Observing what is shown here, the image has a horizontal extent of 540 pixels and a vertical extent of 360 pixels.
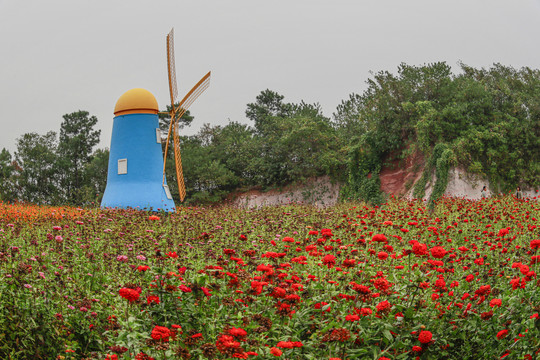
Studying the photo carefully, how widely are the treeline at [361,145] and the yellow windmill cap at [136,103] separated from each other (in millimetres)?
5920

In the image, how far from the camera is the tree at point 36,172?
32875 mm

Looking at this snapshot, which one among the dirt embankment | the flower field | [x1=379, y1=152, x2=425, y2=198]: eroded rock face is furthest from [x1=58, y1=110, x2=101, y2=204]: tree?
the flower field

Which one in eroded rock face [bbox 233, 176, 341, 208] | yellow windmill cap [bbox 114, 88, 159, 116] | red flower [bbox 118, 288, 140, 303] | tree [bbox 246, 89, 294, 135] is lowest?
red flower [bbox 118, 288, 140, 303]

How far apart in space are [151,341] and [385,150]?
24409 mm

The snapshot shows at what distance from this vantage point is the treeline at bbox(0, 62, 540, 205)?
22844mm

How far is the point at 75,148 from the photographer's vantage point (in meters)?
34.8

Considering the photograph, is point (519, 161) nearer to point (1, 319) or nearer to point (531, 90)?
point (531, 90)

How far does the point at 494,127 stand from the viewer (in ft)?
74.1

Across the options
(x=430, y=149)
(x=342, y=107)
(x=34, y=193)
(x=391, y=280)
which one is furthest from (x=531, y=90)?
(x=34, y=193)

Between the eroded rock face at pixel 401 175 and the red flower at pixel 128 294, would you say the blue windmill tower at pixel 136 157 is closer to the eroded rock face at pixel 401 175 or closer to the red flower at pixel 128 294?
the eroded rock face at pixel 401 175

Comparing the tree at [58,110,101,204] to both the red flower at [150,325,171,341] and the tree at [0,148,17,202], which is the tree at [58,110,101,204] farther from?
the red flower at [150,325,171,341]

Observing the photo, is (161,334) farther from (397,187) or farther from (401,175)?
(401,175)

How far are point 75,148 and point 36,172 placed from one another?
3249mm

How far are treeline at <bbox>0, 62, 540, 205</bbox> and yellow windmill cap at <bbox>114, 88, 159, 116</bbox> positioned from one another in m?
5.92
